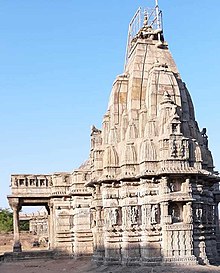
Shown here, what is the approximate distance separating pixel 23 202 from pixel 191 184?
18.6 meters

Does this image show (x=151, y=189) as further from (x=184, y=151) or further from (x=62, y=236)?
(x=62, y=236)

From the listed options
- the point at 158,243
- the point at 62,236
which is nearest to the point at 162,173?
the point at 158,243

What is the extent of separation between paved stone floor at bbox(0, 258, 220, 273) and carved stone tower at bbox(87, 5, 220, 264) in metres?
0.58

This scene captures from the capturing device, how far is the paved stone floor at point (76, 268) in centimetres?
2209

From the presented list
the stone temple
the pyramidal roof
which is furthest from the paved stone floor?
the pyramidal roof

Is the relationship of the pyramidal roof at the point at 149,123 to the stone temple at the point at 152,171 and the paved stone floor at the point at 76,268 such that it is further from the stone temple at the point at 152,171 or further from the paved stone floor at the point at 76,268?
the paved stone floor at the point at 76,268

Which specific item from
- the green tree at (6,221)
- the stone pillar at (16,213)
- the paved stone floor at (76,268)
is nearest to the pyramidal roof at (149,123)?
the paved stone floor at (76,268)

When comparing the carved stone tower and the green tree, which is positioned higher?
the carved stone tower

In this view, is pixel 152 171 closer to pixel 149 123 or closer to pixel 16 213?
pixel 149 123

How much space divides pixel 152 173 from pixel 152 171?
0.13 meters

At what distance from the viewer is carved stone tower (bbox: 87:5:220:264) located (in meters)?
23.3

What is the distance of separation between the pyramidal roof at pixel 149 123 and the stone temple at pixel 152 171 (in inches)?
2.0

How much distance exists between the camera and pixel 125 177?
2484 centimetres

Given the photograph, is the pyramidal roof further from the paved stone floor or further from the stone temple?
the paved stone floor
